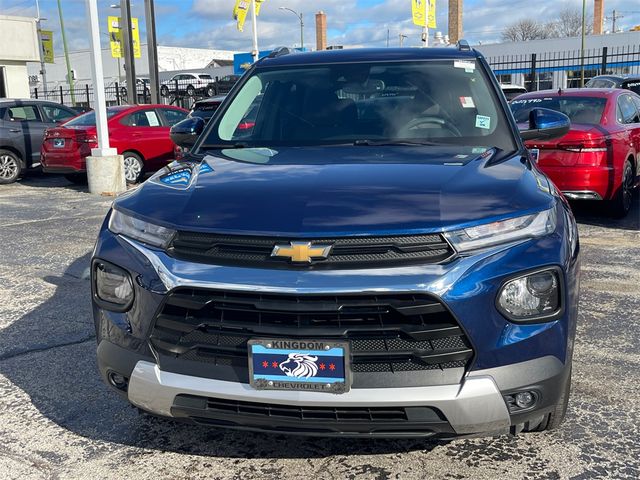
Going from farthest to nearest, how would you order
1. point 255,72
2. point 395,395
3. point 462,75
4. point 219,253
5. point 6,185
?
point 6,185 < point 255,72 < point 462,75 < point 219,253 < point 395,395

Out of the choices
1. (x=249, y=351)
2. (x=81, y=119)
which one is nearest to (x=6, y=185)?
(x=81, y=119)

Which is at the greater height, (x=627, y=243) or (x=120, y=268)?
(x=120, y=268)

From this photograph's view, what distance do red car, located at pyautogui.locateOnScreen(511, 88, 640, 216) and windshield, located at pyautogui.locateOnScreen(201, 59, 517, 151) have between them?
10.9ft

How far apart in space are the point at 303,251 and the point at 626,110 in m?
7.59

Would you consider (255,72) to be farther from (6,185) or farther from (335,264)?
(6,185)

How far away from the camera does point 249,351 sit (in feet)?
7.64

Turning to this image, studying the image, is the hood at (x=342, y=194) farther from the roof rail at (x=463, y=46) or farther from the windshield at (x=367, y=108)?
the roof rail at (x=463, y=46)

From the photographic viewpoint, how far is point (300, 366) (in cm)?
231

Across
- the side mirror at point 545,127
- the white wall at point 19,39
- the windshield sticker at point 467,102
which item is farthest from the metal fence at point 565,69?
the windshield sticker at point 467,102

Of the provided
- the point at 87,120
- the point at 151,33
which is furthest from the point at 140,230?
the point at 151,33

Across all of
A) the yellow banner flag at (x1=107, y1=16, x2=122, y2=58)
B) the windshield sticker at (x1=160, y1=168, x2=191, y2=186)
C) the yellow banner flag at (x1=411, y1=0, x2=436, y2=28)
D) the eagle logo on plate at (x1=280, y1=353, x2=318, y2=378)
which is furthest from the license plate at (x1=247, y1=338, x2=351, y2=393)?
the yellow banner flag at (x1=411, y1=0, x2=436, y2=28)

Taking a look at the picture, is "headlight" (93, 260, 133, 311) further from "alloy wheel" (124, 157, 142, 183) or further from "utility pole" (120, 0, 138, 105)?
"utility pole" (120, 0, 138, 105)

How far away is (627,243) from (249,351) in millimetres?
5859

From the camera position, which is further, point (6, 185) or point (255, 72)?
point (6, 185)
